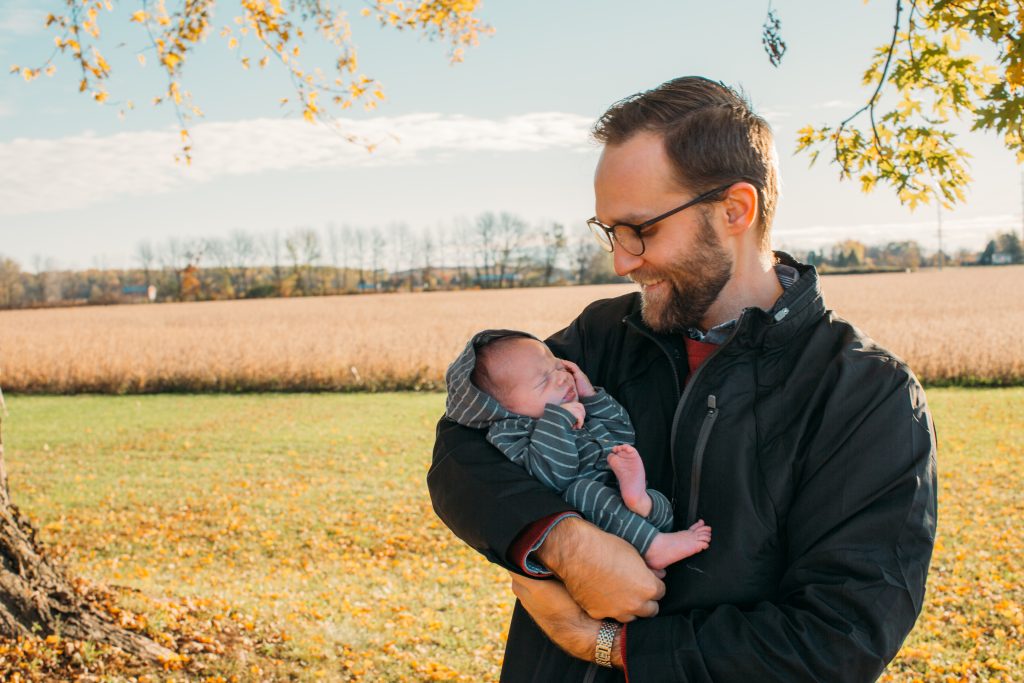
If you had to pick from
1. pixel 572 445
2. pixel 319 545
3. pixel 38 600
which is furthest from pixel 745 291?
pixel 319 545

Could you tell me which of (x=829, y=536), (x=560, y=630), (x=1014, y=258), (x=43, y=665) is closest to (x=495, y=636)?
(x=43, y=665)

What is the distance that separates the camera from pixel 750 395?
192cm

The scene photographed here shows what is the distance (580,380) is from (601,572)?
1.99 ft

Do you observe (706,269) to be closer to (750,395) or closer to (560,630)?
(750,395)

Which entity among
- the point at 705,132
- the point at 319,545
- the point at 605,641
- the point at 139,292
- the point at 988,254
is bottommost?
the point at 319,545

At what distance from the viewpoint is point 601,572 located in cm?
190

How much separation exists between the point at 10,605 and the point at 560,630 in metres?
3.34

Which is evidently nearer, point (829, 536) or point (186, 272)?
point (829, 536)

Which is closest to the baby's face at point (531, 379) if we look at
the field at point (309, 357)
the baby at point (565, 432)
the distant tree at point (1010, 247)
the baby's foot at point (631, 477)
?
the baby at point (565, 432)

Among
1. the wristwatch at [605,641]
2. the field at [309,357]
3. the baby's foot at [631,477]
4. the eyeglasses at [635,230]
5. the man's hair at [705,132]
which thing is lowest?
the field at [309,357]

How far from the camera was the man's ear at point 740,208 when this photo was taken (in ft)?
→ 6.98

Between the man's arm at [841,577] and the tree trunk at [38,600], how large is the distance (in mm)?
3530

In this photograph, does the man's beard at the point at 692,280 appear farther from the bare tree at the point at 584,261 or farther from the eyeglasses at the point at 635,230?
the bare tree at the point at 584,261

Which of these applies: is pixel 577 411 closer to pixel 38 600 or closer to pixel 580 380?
pixel 580 380
